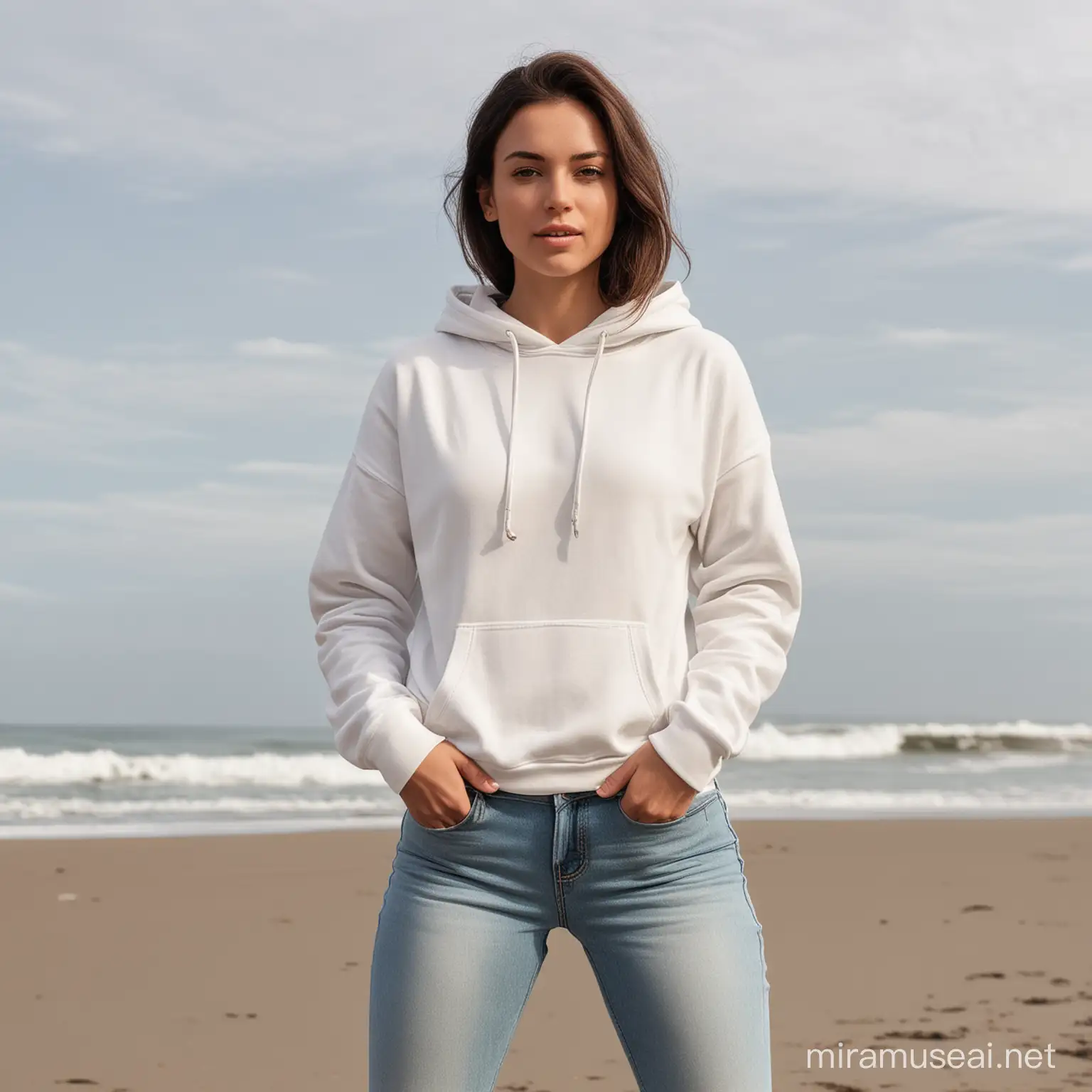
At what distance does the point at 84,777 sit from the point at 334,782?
3.26 m

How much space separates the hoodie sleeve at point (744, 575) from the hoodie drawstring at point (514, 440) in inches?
8.0

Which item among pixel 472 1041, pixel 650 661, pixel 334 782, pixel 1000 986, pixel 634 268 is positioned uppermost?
pixel 634 268

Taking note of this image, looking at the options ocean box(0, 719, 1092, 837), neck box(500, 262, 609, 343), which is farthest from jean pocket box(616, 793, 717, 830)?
ocean box(0, 719, 1092, 837)

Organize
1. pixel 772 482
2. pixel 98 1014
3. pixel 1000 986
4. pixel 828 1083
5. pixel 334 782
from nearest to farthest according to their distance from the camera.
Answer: pixel 772 482 → pixel 828 1083 → pixel 98 1014 → pixel 1000 986 → pixel 334 782

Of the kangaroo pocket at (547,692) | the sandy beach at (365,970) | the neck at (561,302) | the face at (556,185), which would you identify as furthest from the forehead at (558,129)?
the sandy beach at (365,970)

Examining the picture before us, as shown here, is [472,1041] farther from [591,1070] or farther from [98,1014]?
[98,1014]

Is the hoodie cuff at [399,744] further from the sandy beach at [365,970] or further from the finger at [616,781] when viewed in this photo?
the sandy beach at [365,970]

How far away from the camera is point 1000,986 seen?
5.74 m

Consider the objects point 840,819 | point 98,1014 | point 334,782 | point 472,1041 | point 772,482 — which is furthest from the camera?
point 334,782

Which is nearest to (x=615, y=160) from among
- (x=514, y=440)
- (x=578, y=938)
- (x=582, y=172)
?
(x=582, y=172)

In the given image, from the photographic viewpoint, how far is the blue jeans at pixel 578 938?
5.74ft

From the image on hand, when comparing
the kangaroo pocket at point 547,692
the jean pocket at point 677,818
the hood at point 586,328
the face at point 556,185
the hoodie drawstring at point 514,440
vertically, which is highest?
the face at point 556,185

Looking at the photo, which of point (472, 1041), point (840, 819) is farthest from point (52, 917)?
point (840, 819)

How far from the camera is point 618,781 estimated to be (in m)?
1.76
